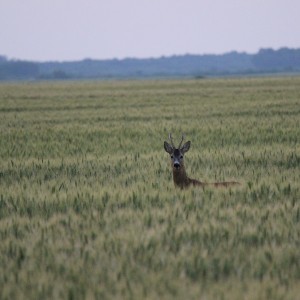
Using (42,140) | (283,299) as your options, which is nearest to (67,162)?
(42,140)

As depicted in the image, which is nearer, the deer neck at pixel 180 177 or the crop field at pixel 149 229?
the crop field at pixel 149 229

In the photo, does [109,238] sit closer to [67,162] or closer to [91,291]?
[91,291]

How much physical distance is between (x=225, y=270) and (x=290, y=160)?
22.2ft

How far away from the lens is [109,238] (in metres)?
5.64

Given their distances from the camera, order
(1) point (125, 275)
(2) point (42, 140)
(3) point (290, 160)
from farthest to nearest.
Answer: (2) point (42, 140), (3) point (290, 160), (1) point (125, 275)

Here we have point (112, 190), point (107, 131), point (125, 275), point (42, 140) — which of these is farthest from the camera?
point (107, 131)

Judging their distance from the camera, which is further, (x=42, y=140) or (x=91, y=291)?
(x=42, y=140)

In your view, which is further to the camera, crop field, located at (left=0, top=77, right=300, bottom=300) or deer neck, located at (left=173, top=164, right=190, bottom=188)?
deer neck, located at (left=173, top=164, right=190, bottom=188)

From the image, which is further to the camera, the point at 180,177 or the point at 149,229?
the point at 180,177

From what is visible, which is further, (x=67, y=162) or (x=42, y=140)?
(x=42, y=140)

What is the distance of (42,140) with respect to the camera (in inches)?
679

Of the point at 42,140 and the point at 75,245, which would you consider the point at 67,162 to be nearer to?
the point at 42,140

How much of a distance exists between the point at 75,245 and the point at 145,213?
4.74 feet

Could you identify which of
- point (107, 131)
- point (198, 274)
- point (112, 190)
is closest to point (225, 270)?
point (198, 274)
